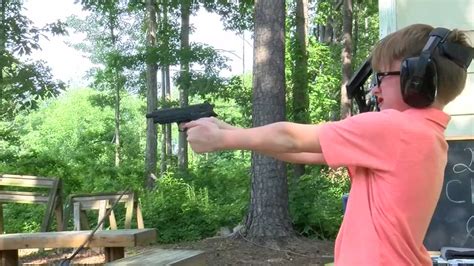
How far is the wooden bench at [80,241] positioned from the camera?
5449mm

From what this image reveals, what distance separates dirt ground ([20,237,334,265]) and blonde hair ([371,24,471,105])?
5888 mm

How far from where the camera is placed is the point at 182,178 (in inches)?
676

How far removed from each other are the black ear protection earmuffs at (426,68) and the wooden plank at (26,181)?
7.03 m

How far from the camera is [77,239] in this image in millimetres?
5605

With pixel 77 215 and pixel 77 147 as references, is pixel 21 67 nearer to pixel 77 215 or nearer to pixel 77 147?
pixel 77 215

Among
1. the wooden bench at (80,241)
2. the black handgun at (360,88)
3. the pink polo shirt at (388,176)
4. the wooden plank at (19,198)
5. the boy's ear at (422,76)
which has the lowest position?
the wooden bench at (80,241)

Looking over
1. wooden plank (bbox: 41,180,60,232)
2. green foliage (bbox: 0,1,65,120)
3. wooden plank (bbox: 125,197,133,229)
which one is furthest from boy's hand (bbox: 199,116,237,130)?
green foliage (bbox: 0,1,65,120)

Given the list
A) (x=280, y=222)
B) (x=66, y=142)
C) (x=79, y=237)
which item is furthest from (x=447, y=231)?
(x=66, y=142)

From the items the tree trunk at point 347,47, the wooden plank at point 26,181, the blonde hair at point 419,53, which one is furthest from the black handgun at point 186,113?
the tree trunk at point 347,47

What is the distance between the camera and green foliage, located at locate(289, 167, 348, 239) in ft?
31.0

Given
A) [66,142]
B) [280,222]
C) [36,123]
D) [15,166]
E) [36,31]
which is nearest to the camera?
[280,222]

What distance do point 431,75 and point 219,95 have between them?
16633 millimetres

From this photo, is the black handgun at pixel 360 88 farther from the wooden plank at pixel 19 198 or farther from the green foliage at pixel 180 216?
the green foliage at pixel 180 216

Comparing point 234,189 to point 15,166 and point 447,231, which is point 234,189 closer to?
point 15,166
